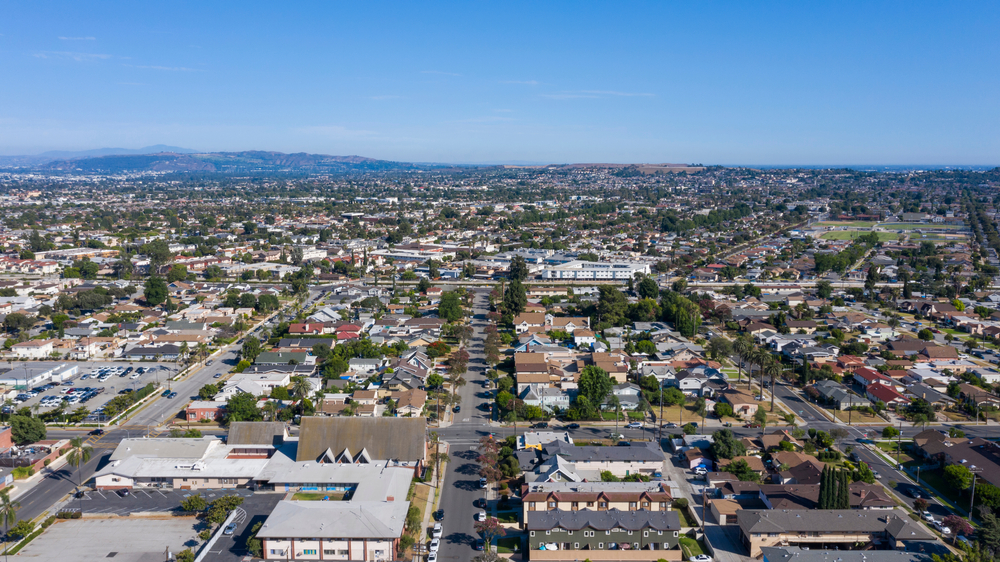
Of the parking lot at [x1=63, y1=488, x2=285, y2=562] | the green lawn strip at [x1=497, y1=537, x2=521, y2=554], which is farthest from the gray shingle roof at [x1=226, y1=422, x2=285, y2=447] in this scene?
the green lawn strip at [x1=497, y1=537, x2=521, y2=554]

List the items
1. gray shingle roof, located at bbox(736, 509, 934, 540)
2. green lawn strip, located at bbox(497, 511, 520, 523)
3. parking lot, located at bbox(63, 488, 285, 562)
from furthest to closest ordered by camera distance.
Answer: green lawn strip, located at bbox(497, 511, 520, 523), parking lot, located at bbox(63, 488, 285, 562), gray shingle roof, located at bbox(736, 509, 934, 540)

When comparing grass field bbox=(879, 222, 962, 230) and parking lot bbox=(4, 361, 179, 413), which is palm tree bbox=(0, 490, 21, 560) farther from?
grass field bbox=(879, 222, 962, 230)

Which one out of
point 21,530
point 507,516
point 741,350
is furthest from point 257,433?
point 741,350

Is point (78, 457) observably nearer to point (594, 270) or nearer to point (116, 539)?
point (116, 539)

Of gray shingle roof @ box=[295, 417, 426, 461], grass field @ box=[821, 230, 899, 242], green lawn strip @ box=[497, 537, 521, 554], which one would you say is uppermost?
grass field @ box=[821, 230, 899, 242]

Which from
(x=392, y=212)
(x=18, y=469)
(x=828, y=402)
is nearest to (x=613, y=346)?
(x=828, y=402)

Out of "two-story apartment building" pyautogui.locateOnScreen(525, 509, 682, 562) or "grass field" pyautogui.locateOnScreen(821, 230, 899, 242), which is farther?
"grass field" pyautogui.locateOnScreen(821, 230, 899, 242)

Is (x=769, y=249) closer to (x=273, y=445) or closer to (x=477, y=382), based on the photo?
(x=477, y=382)
